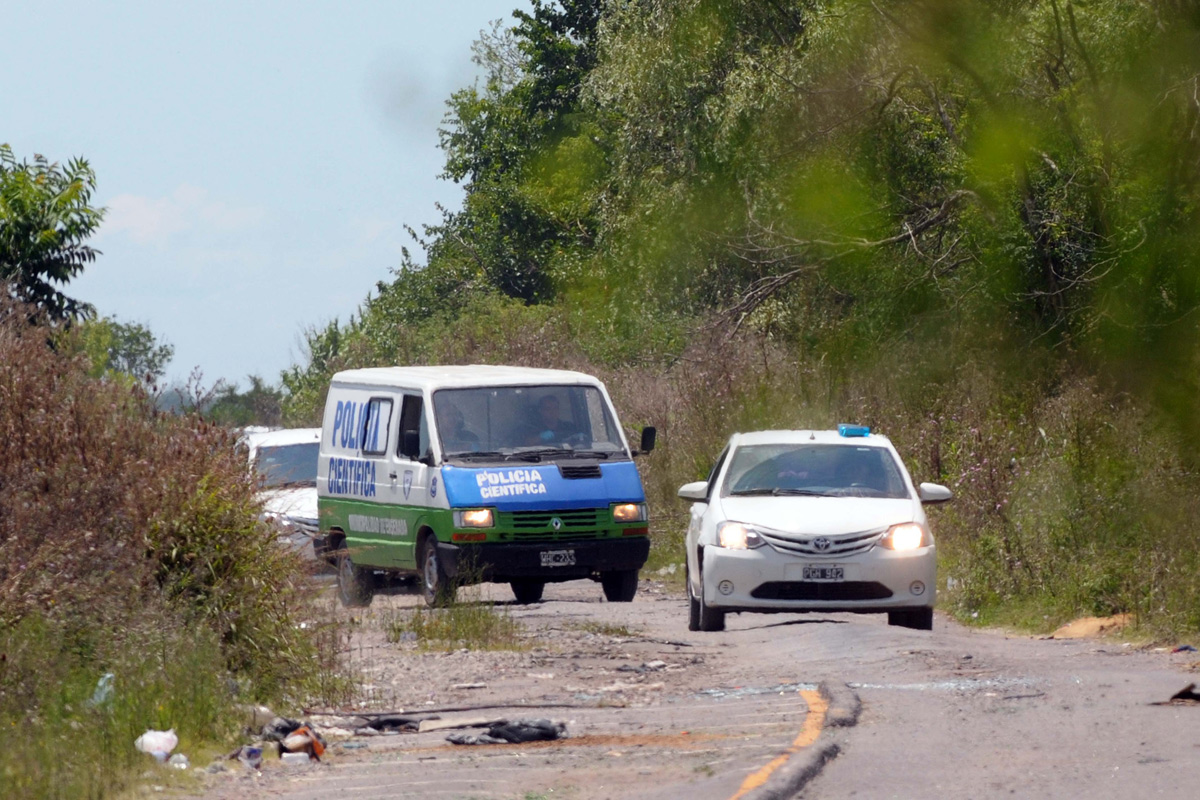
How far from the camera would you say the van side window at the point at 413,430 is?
669 inches

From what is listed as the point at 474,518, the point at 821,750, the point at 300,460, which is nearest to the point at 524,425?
the point at 474,518

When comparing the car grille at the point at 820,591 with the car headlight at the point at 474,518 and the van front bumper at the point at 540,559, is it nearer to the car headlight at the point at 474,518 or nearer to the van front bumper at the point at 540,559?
the van front bumper at the point at 540,559

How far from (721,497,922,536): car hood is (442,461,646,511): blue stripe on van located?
8.74ft

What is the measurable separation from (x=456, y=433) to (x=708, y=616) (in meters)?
3.89

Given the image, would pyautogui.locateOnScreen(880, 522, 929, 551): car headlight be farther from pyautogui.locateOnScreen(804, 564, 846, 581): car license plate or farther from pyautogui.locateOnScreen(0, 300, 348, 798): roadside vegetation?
pyautogui.locateOnScreen(0, 300, 348, 798): roadside vegetation

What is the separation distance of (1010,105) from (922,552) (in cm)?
1011

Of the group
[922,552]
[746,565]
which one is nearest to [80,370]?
[746,565]

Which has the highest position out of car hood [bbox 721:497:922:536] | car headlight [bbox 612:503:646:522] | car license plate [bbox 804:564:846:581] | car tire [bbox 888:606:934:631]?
car headlight [bbox 612:503:646:522]

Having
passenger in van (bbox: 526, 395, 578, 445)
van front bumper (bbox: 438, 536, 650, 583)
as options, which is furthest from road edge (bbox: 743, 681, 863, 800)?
passenger in van (bbox: 526, 395, 578, 445)

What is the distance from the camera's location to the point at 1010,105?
2214cm

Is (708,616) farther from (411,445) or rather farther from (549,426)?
(411,445)

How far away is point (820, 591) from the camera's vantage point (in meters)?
13.6

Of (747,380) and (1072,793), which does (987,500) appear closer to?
(747,380)

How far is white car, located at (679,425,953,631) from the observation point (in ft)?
44.4
